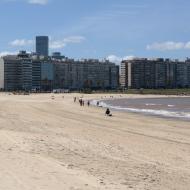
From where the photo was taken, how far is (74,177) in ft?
34.5

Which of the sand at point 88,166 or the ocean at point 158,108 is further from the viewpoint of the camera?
the ocean at point 158,108

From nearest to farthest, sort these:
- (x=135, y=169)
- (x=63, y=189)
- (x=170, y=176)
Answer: (x=63, y=189) < (x=170, y=176) < (x=135, y=169)

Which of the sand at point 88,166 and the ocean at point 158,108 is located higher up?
the sand at point 88,166

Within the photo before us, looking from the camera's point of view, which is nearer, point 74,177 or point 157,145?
point 74,177

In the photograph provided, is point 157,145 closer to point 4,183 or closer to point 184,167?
point 184,167

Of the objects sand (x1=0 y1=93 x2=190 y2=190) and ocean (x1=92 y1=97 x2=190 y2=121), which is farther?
ocean (x1=92 y1=97 x2=190 y2=121)

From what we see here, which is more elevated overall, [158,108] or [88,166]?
[88,166]

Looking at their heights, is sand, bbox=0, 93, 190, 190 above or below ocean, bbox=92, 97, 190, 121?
above

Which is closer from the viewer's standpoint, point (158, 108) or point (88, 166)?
point (88, 166)

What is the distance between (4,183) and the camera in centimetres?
964

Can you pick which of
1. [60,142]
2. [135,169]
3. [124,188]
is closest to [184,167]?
[135,169]

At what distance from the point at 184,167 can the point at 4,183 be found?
17.0ft

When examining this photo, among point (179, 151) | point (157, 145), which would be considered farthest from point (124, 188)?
point (157, 145)

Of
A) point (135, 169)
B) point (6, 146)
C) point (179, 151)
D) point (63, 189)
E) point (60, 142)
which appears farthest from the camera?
point (60, 142)
